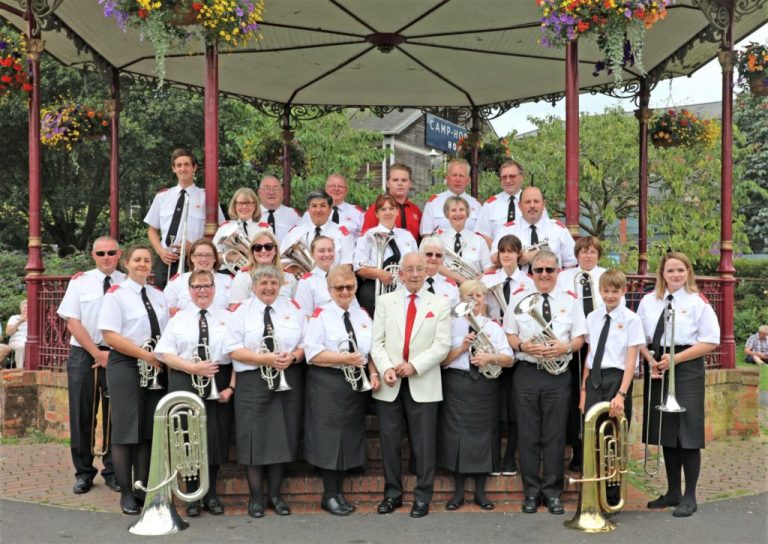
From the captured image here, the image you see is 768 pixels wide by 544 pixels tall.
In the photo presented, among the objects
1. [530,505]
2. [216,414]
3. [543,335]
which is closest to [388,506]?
[530,505]

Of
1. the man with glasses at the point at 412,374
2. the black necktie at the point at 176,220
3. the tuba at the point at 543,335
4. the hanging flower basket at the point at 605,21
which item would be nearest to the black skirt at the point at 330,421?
the man with glasses at the point at 412,374

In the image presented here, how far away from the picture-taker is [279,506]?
21.0 feet

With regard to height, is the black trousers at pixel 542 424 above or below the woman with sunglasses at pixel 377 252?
below

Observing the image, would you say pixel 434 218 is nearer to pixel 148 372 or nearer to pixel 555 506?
pixel 555 506

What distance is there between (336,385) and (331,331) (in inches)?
17.4

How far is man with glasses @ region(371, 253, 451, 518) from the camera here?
6387 mm

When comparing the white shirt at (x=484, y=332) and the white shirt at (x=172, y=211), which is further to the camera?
the white shirt at (x=172, y=211)

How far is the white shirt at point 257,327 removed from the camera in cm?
621

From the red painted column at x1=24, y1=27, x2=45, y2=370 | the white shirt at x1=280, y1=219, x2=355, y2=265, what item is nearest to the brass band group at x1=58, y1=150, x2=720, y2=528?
the white shirt at x1=280, y1=219, x2=355, y2=265

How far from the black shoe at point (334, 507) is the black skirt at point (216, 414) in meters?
0.89

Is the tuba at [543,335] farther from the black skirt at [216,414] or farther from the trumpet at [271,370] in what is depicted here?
the black skirt at [216,414]

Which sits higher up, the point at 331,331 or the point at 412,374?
the point at 331,331

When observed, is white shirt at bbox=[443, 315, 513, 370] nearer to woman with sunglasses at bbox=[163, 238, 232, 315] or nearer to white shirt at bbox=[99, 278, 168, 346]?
woman with sunglasses at bbox=[163, 238, 232, 315]

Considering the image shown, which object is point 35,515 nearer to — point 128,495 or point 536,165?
point 128,495
